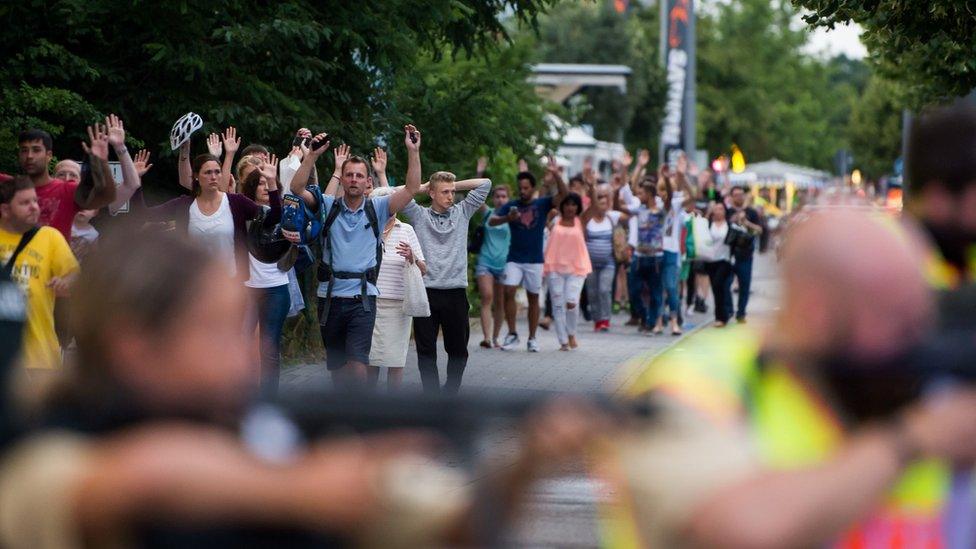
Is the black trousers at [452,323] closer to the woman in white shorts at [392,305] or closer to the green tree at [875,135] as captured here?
the woman in white shorts at [392,305]

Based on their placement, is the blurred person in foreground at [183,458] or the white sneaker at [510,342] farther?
the white sneaker at [510,342]

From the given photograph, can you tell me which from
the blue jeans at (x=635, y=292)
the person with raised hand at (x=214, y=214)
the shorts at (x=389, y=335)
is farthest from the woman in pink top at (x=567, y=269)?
the person with raised hand at (x=214, y=214)

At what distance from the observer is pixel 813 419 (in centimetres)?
211

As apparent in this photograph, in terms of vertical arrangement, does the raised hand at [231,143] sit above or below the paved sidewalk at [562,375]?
above

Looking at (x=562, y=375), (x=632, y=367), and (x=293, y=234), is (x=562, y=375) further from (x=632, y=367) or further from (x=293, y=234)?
(x=293, y=234)

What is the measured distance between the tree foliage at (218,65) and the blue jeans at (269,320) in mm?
3206

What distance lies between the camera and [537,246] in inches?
636

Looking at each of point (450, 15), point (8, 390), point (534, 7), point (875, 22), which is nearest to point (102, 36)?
point (450, 15)

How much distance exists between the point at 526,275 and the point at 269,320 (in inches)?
254

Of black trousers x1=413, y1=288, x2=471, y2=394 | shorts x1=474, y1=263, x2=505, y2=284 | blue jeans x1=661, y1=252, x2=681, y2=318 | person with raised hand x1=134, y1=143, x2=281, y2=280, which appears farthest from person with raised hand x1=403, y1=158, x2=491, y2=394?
blue jeans x1=661, y1=252, x2=681, y2=318

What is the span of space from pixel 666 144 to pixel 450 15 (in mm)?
22200

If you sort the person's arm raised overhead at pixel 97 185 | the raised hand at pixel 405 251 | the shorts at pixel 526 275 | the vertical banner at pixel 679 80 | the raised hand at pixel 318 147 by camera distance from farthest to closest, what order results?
1. the vertical banner at pixel 679 80
2. the shorts at pixel 526 275
3. the raised hand at pixel 405 251
4. the raised hand at pixel 318 147
5. the person's arm raised overhead at pixel 97 185

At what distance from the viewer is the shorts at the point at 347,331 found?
32.2 ft

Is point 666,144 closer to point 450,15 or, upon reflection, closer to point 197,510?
point 450,15
